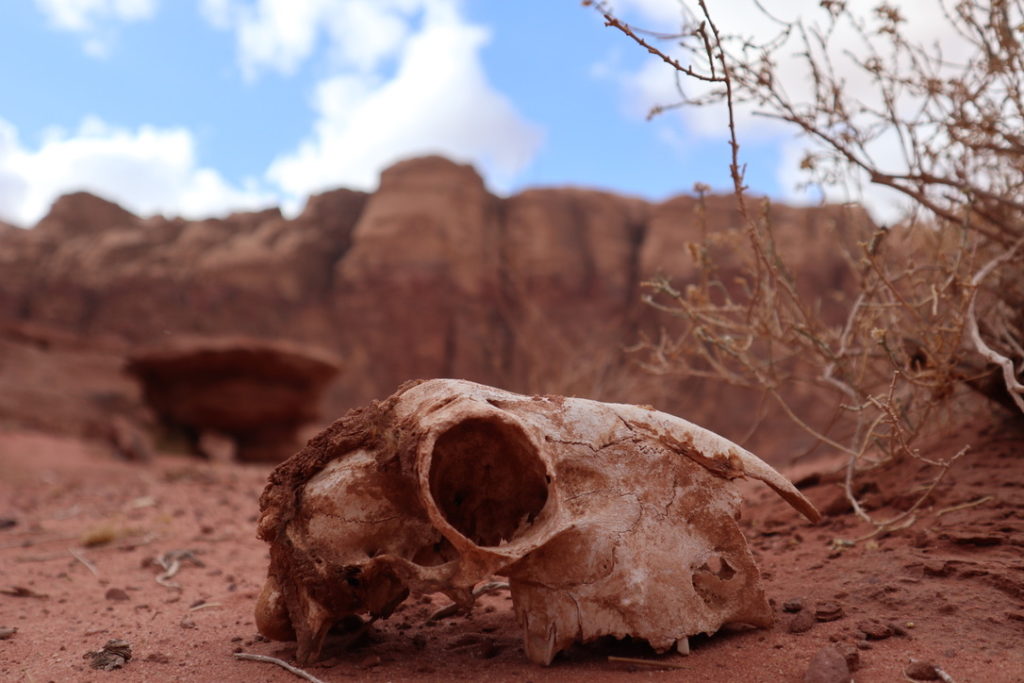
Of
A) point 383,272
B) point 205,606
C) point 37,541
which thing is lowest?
point 37,541

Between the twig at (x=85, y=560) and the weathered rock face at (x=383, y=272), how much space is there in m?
16.6

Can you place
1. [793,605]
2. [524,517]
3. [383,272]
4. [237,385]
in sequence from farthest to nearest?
[383,272], [237,385], [793,605], [524,517]

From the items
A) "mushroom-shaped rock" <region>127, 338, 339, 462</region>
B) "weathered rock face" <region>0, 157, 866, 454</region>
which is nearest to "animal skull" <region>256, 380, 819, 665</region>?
"mushroom-shaped rock" <region>127, 338, 339, 462</region>

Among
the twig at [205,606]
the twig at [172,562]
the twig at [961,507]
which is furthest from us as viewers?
the twig at [172,562]

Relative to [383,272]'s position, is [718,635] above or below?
below

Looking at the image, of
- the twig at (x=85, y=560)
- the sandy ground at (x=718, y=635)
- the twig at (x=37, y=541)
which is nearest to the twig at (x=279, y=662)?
the sandy ground at (x=718, y=635)

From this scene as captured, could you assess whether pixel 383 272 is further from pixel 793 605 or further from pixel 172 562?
pixel 793 605

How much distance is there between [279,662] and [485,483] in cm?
81

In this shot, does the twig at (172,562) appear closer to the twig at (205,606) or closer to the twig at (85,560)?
the twig at (85,560)

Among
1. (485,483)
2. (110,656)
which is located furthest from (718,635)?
(110,656)

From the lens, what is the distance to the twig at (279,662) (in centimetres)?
226

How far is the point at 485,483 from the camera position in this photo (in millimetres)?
2594

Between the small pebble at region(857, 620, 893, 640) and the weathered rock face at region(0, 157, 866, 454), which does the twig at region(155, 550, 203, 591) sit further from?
the weathered rock face at region(0, 157, 866, 454)

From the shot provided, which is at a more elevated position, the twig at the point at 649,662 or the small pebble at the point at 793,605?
the small pebble at the point at 793,605
